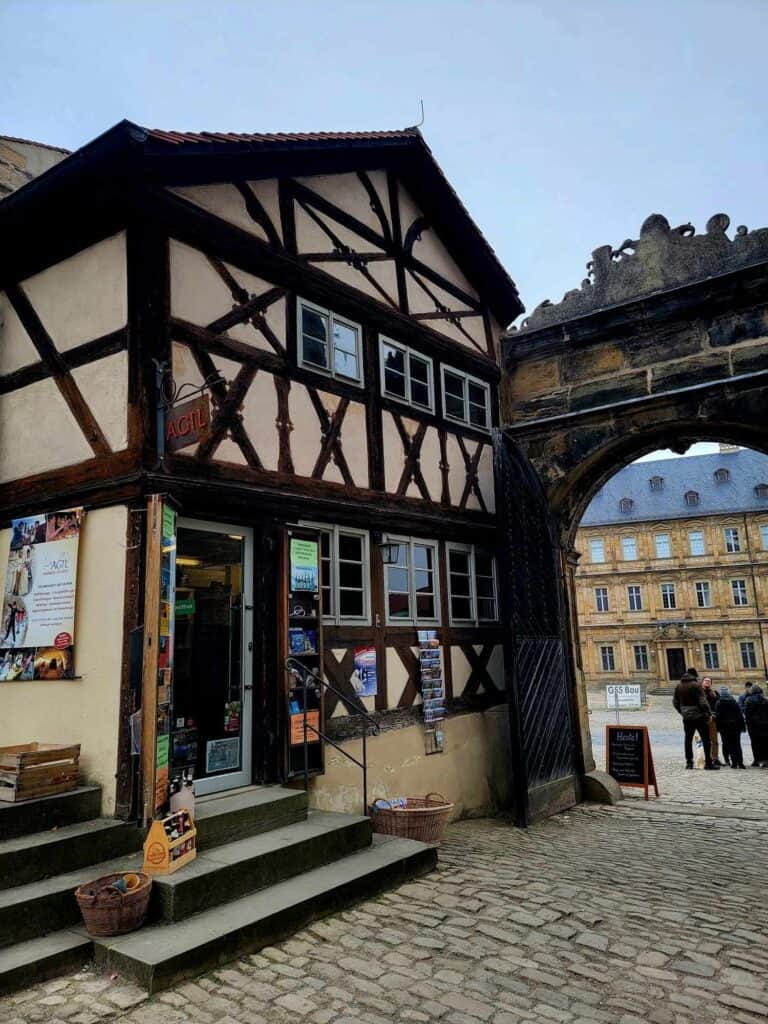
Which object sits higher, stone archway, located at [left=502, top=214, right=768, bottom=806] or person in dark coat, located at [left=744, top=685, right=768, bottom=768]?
stone archway, located at [left=502, top=214, right=768, bottom=806]

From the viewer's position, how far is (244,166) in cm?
732

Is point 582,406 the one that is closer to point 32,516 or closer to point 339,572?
point 339,572

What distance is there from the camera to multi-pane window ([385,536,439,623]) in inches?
333

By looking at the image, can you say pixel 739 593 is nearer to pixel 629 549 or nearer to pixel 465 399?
pixel 629 549

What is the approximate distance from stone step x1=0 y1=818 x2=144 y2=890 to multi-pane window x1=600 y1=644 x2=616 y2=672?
3896 centimetres

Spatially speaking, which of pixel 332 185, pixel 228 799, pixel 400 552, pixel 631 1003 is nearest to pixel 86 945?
pixel 228 799

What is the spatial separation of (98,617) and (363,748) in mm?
2952

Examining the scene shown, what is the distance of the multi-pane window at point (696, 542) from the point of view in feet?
130

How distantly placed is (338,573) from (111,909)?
13.3 feet

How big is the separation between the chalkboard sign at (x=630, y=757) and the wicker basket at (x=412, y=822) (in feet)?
15.5

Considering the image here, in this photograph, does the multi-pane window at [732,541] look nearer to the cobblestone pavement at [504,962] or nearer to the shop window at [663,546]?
the shop window at [663,546]

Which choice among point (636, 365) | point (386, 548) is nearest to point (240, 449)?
point (386, 548)

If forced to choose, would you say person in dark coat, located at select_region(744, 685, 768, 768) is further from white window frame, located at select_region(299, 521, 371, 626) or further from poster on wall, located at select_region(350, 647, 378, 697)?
white window frame, located at select_region(299, 521, 371, 626)

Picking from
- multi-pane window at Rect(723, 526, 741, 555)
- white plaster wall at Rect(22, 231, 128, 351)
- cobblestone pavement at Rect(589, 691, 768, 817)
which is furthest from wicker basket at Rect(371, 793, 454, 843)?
multi-pane window at Rect(723, 526, 741, 555)
